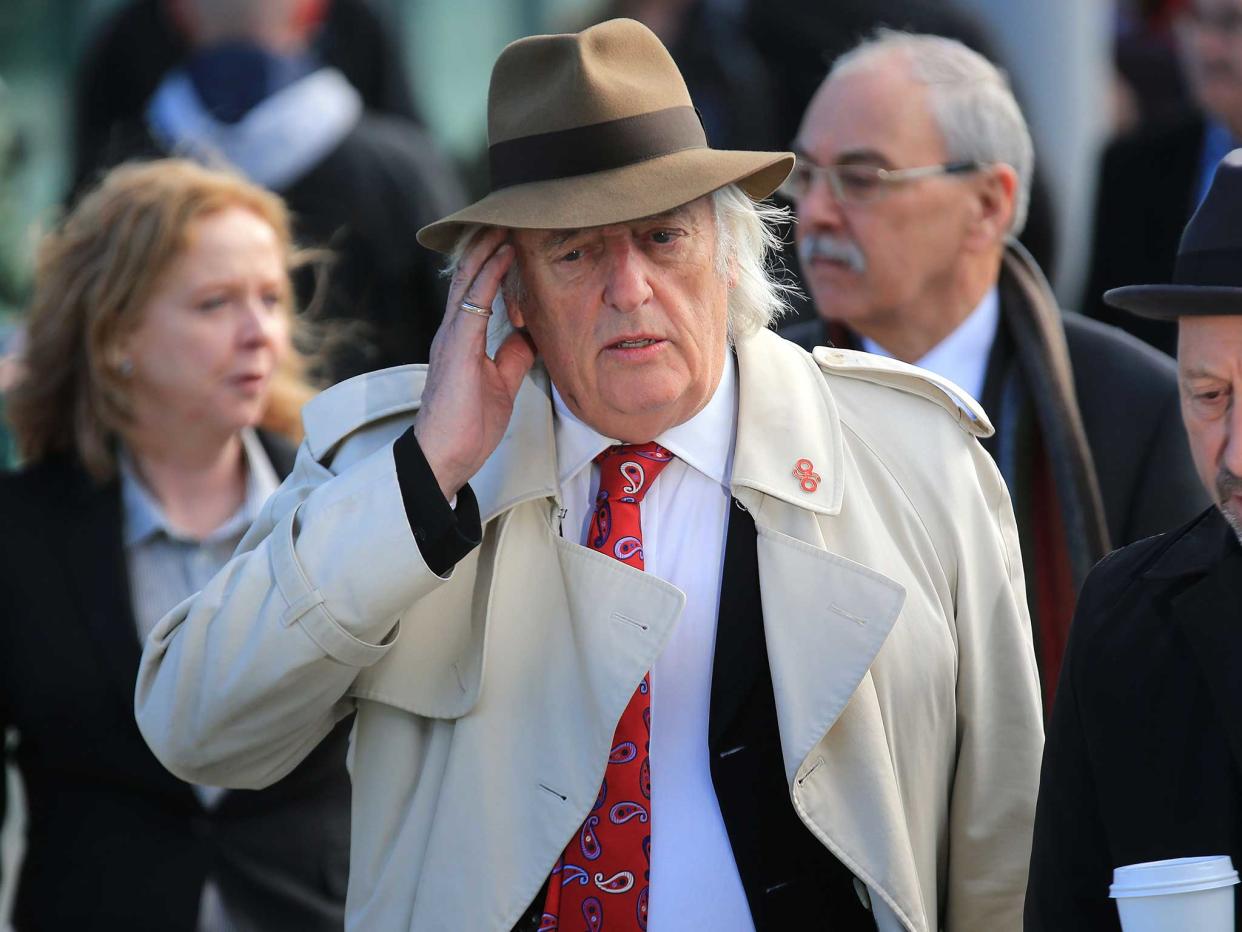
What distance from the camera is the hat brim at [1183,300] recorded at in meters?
2.38

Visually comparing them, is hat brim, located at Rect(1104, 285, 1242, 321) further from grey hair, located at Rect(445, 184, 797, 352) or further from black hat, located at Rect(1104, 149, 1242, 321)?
grey hair, located at Rect(445, 184, 797, 352)

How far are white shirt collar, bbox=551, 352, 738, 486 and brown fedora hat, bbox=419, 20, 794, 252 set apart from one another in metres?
0.35

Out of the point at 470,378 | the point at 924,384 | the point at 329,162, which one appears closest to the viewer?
the point at 470,378

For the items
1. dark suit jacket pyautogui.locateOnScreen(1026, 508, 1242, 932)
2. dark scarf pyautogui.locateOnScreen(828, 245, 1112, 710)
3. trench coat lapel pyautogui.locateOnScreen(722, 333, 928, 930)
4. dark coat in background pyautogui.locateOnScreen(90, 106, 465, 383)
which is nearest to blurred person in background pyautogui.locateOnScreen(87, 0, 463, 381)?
dark coat in background pyautogui.locateOnScreen(90, 106, 465, 383)

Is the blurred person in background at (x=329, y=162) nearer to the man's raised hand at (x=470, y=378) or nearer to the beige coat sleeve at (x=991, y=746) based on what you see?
the man's raised hand at (x=470, y=378)

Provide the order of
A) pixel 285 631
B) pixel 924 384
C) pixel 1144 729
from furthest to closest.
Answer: pixel 924 384, pixel 285 631, pixel 1144 729

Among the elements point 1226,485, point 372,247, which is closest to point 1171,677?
point 1226,485

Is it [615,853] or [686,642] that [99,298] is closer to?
[686,642]

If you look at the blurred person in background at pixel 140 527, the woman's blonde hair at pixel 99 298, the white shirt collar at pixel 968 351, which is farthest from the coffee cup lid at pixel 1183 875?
the woman's blonde hair at pixel 99 298

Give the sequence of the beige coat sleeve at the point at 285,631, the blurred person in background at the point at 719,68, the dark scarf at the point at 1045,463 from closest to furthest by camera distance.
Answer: the beige coat sleeve at the point at 285,631, the dark scarf at the point at 1045,463, the blurred person in background at the point at 719,68

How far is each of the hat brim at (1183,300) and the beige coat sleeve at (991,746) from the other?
59 cm

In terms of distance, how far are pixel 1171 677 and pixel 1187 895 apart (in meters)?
0.28

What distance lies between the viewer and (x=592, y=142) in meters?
2.94

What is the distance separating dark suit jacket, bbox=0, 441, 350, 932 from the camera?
12.4ft
